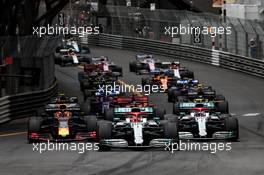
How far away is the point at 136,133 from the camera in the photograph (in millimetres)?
19719

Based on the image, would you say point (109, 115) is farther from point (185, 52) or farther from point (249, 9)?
point (249, 9)

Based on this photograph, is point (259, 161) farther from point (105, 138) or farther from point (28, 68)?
point (28, 68)

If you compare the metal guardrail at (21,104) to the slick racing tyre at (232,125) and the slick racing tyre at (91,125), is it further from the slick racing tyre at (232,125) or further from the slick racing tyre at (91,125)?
the slick racing tyre at (232,125)

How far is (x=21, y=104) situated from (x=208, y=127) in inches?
392

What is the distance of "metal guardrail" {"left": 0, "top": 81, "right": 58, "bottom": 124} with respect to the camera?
27.8 meters

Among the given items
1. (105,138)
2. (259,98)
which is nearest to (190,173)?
(105,138)

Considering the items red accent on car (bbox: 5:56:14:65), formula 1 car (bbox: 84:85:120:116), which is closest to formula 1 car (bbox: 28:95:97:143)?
formula 1 car (bbox: 84:85:120:116)

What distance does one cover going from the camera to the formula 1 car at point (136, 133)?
19578 millimetres

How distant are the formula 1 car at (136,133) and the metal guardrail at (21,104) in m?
8.25

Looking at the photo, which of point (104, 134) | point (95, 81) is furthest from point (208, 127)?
point (95, 81)

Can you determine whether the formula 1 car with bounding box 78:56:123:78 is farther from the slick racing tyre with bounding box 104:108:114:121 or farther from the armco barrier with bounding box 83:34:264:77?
the slick racing tyre with bounding box 104:108:114:121

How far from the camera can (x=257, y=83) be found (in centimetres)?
3909

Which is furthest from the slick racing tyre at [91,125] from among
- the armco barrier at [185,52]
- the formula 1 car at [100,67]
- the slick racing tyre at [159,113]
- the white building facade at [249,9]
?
the white building facade at [249,9]

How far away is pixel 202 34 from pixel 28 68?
2155cm
